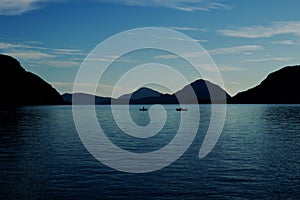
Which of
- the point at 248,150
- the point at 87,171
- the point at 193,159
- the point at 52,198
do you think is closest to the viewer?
the point at 52,198

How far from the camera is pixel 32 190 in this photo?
35594 millimetres

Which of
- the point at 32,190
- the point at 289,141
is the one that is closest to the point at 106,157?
the point at 32,190

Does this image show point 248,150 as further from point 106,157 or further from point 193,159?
point 106,157

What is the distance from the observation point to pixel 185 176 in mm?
42062

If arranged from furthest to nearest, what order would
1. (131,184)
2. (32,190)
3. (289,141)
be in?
(289,141) → (131,184) → (32,190)

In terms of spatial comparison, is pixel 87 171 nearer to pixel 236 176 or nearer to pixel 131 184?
pixel 131 184

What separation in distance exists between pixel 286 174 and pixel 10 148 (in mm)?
49259

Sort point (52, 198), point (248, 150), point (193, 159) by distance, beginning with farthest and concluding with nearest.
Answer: point (248, 150), point (193, 159), point (52, 198)

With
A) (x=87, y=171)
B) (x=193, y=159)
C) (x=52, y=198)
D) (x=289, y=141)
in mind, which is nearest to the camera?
(x=52, y=198)

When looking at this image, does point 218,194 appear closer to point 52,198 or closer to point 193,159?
point 52,198

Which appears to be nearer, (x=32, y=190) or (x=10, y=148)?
(x=32, y=190)

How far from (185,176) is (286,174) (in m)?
12.5

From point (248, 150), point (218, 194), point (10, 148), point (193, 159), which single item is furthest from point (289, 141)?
point (10, 148)

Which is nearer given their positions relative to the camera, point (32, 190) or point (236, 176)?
point (32, 190)
